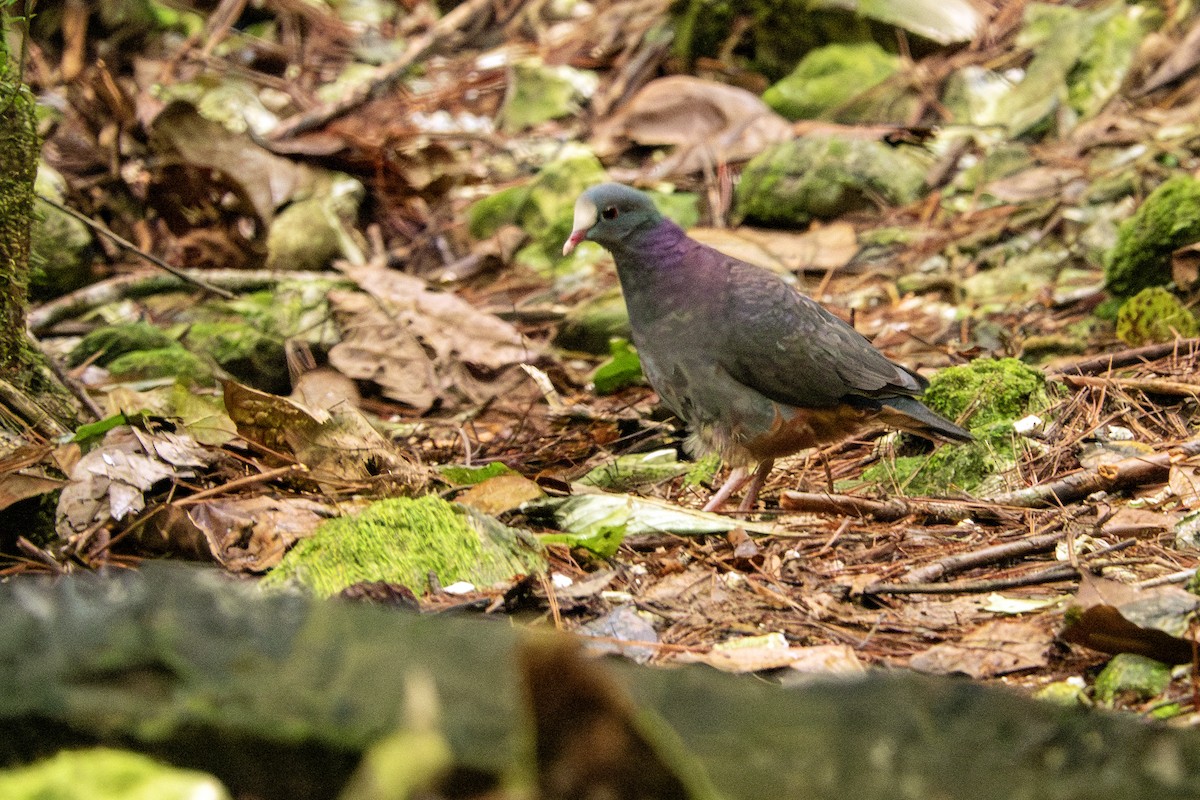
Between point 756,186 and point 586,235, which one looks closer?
point 586,235

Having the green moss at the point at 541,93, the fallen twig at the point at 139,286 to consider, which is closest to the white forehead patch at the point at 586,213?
the fallen twig at the point at 139,286

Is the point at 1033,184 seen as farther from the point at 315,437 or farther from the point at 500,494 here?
the point at 315,437

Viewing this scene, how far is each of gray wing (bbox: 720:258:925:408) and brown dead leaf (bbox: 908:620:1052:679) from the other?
1.56 meters

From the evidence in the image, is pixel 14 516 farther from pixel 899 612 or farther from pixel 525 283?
pixel 525 283

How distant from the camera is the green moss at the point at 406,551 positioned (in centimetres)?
304

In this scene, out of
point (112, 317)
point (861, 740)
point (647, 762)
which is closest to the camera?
point (647, 762)

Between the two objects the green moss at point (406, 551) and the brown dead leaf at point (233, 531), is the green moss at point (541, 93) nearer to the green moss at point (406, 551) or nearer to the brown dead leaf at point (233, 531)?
the brown dead leaf at point (233, 531)

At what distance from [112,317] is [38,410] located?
9.91ft

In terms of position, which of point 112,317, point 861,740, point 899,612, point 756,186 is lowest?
point 112,317

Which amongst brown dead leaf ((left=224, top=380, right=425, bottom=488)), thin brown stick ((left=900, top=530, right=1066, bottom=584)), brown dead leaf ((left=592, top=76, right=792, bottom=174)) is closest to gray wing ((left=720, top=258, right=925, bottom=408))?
thin brown stick ((left=900, top=530, right=1066, bottom=584))

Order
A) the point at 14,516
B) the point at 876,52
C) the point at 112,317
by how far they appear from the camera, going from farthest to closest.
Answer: the point at 876,52 < the point at 112,317 < the point at 14,516

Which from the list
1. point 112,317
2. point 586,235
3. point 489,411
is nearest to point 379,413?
point 489,411

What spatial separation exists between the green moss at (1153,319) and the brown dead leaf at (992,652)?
2741mm

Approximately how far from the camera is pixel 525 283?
24.5 feet
